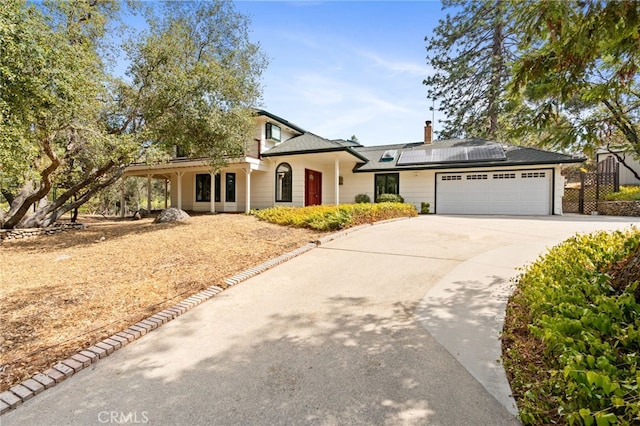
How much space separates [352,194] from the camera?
59.2 feet

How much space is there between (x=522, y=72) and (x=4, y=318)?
707 cm

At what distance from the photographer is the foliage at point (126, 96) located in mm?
6184

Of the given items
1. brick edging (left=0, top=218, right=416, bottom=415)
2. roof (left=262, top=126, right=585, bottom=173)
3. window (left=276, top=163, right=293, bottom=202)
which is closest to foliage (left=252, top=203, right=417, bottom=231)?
window (left=276, top=163, right=293, bottom=202)

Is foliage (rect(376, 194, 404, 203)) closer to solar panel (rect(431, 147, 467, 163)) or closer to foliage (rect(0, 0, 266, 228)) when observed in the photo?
solar panel (rect(431, 147, 467, 163))

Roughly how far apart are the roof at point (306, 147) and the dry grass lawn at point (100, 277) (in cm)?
520

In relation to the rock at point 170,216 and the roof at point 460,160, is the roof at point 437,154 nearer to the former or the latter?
the roof at point 460,160

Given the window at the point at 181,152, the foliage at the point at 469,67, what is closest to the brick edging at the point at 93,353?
the window at the point at 181,152

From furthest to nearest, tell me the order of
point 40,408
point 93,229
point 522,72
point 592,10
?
point 93,229 → point 522,72 → point 592,10 → point 40,408

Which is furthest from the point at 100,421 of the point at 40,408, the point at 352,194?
the point at 352,194

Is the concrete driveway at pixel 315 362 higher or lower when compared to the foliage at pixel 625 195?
lower

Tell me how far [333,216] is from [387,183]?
8889 millimetres

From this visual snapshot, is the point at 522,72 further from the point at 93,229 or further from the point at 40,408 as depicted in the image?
the point at 93,229

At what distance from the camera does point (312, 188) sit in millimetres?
16797

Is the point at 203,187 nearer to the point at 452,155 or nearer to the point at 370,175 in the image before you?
the point at 370,175
